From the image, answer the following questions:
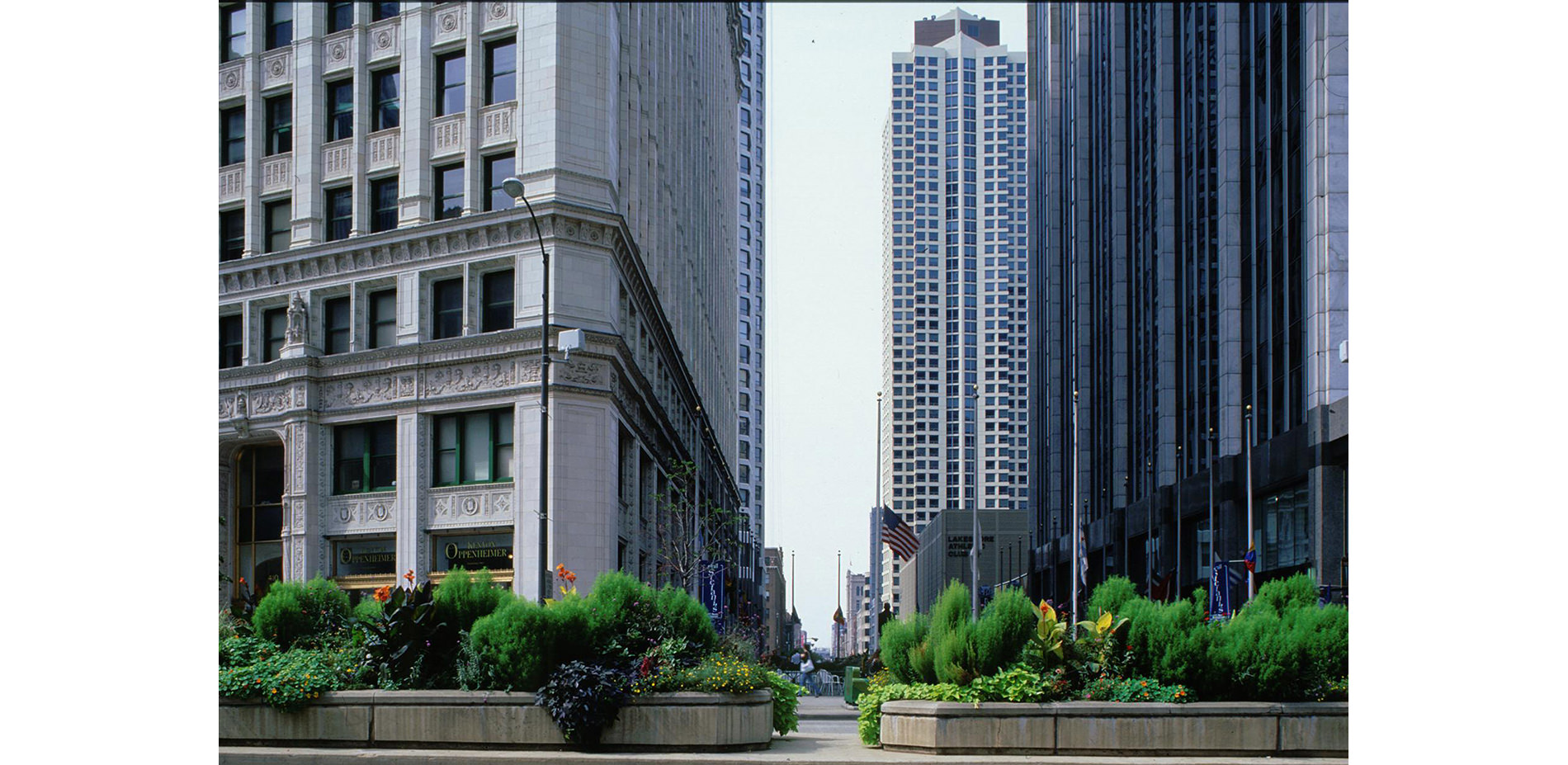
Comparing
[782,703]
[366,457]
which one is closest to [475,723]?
[782,703]

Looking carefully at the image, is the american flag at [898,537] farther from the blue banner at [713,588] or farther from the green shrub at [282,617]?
the green shrub at [282,617]

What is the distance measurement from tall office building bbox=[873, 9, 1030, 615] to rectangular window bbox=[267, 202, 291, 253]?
66656 millimetres

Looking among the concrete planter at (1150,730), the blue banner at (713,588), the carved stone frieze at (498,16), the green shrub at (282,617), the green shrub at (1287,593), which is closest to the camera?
the concrete planter at (1150,730)

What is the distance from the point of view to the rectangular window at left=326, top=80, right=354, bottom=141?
42.3 m

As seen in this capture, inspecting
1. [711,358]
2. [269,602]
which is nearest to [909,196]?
[711,358]

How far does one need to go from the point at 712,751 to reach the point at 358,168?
104 feet

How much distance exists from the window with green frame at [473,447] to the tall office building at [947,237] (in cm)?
6784

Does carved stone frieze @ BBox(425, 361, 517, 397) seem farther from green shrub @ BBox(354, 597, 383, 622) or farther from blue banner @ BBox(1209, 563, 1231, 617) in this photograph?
blue banner @ BBox(1209, 563, 1231, 617)

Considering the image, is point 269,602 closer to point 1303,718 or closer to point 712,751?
point 712,751

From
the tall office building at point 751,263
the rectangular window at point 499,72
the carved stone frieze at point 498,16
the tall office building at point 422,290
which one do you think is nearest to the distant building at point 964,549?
the tall office building at point 751,263

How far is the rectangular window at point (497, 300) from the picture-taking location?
128ft

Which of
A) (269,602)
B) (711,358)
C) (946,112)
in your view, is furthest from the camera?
(946,112)
